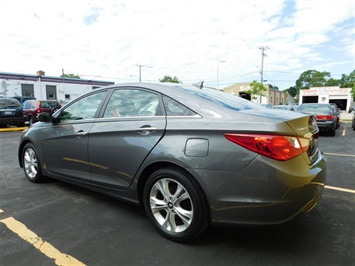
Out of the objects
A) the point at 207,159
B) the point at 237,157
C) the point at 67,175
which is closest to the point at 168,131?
the point at 207,159

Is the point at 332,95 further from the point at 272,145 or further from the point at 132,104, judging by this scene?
the point at 272,145

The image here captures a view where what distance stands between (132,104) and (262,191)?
176 centimetres

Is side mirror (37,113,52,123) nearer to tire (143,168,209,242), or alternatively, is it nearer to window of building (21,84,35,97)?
tire (143,168,209,242)

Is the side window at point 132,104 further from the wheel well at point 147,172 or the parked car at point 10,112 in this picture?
the parked car at point 10,112

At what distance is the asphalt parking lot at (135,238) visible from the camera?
94.7 inches

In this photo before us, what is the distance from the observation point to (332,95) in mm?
52250

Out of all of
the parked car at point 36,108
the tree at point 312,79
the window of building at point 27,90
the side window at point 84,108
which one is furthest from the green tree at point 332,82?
the side window at point 84,108

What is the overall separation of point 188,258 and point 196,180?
2.23ft

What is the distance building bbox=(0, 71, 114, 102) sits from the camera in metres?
32.9

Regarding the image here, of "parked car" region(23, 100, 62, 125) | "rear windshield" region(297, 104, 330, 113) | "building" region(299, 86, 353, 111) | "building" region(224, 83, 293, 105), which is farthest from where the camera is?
"building" region(224, 83, 293, 105)

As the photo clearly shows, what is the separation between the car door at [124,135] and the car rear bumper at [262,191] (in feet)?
2.49

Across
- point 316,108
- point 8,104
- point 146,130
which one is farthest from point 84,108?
point 8,104

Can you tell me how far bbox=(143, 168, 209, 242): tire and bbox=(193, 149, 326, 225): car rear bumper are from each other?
0.41 feet

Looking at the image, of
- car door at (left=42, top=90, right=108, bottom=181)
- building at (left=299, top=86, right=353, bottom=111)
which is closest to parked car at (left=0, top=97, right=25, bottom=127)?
car door at (left=42, top=90, right=108, bottom=181)
